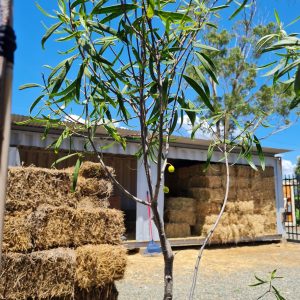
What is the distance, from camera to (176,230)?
419 inches

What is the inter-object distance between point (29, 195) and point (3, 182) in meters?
3.97

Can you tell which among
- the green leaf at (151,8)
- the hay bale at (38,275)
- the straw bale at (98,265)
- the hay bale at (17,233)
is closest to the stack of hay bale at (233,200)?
the straw bale at (98,265)

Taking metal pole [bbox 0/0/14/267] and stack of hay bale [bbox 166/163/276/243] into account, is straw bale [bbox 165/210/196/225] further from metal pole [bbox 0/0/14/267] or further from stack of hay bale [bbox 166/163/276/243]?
metal pole [bbox 0/0/14/267]

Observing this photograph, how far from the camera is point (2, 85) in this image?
652 millimetres

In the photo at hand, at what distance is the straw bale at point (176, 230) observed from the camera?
10.6m

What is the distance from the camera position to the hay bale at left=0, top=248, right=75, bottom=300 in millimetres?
3883

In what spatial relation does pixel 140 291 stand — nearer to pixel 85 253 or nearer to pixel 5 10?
pixel 85 253

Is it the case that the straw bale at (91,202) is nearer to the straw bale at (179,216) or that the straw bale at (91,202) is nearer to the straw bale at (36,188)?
the straw bale at (36,188)

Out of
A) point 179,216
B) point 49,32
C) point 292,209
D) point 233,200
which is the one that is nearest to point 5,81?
point 49,32

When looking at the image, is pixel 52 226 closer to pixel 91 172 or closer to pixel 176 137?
pixel 91 172

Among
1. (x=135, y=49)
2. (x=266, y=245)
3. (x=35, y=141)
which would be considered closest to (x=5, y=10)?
(x=135, y=49)

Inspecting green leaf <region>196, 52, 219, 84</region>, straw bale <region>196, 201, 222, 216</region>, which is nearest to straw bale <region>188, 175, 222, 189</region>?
straw bale <region>196, 201, 222, 216</region>

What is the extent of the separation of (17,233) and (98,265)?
97 cm

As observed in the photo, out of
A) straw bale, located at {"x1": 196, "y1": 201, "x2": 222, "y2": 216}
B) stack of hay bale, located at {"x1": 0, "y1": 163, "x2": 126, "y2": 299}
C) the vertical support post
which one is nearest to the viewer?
stack of hay bale, located at {"x1": 0, "y1": 163, "x2": 126, "y2": 299}
